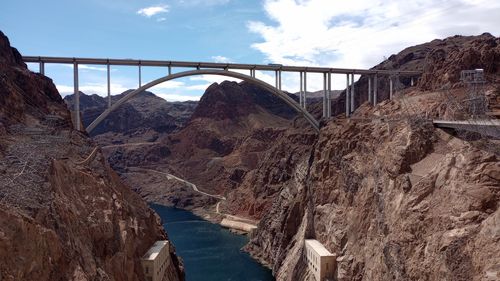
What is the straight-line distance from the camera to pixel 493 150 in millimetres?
26500

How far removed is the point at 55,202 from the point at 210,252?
4250 centimetres

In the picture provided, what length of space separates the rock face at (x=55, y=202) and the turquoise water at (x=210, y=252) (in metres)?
11.4

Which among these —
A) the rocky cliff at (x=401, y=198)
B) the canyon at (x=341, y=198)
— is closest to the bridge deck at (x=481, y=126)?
the canyon at (x=341, y=198)

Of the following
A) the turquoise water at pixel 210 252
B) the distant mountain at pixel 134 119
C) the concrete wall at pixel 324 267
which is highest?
the distant mountain at pixel 134 119

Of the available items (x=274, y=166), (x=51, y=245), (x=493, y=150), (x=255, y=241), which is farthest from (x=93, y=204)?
(x=274, y=166)

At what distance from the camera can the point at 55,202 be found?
2467 centimetres

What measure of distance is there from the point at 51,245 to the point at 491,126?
84.9 feet

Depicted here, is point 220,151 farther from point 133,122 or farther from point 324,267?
point 324,267

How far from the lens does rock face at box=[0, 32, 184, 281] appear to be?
20.2 m

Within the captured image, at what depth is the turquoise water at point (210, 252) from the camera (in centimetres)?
5447

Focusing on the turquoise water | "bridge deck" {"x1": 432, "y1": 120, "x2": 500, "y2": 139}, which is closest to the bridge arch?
the turquoise water

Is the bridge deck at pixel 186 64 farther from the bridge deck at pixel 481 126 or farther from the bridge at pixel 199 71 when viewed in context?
the bridge deck at pixel 481 126

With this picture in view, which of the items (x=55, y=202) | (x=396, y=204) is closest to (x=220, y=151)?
(x=396, y=204)

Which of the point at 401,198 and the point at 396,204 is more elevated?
the point at 401,198
